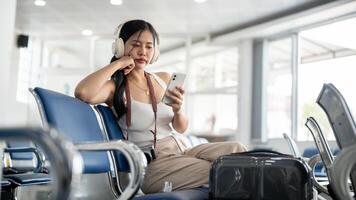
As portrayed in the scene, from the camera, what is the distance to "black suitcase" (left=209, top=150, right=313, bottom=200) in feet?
4.50

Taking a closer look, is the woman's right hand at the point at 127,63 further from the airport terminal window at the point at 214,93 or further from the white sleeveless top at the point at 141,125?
the airport terminal window at the point at 214,93

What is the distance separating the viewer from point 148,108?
5.99ft

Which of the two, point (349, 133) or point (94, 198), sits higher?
point (349, 133)

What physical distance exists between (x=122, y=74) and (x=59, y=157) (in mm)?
1159

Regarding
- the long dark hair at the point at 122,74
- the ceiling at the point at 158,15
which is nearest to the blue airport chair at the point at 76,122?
the long dark hair at the point at 122,74

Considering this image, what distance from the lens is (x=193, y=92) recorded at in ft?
30.0

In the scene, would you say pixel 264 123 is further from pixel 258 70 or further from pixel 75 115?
pixel 75 115

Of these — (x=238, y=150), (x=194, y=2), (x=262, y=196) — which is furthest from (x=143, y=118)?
(x=194, y=2)

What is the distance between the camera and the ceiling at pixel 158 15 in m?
7.06

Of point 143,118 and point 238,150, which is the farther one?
point 143,118

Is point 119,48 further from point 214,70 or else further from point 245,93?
point 214,70

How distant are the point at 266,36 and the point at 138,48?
6.73m

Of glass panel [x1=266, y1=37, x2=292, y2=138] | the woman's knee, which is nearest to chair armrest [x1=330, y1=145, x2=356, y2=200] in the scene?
the woman's knee

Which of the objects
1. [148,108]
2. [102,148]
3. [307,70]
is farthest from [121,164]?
[307,70]
